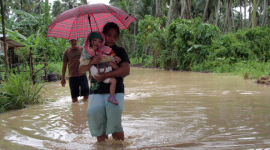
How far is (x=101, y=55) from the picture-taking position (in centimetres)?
289

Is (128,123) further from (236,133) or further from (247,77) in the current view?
(247,77)

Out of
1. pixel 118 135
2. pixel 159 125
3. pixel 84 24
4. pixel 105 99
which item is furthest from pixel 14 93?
pixel 105 99

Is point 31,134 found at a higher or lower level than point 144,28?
lower

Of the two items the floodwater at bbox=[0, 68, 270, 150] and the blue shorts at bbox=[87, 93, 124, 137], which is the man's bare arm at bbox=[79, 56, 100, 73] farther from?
the floodwater at bbox=[0, 68, 270, 150]

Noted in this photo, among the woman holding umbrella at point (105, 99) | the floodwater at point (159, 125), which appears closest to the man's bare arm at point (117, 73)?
the woman holding umbrella at point (105, 99)

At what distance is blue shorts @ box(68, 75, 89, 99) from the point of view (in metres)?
5.78

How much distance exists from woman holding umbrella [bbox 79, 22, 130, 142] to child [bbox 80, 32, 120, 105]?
0.17 feet

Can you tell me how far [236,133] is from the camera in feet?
12.0

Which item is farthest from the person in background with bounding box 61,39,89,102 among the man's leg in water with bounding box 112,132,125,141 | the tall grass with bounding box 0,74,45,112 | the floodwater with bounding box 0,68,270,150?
the man's leg in water with bounding box 112,132,125,141

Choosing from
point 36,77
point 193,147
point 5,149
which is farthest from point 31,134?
point 36,77

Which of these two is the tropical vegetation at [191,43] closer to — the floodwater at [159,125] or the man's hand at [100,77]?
the floodwater at [159,125]

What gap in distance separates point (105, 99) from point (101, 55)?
0.48 meters

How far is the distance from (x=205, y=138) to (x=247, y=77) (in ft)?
28.9

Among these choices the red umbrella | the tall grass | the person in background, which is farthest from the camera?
the tall grass
